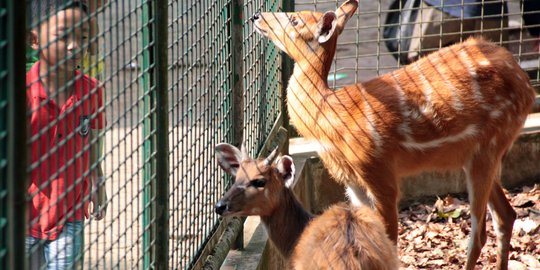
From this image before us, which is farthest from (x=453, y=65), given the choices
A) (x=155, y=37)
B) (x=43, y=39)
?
(x=43, y=39)

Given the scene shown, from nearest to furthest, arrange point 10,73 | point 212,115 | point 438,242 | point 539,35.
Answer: point 10,73
point 212,115
point 438,242
point 539,35

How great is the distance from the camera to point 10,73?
242 centimetres

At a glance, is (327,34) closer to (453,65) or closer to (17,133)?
(453,65)

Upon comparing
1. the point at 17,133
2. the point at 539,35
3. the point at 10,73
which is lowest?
the point at 539,35

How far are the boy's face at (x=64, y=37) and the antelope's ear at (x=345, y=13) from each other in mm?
2871

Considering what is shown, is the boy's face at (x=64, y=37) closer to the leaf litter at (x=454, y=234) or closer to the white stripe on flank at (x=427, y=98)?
the white stripe on flank at (x=427, y=98)

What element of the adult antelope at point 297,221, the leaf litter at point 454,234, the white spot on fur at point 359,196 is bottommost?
the leaf litter at point 454,234

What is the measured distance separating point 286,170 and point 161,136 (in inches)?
61.8

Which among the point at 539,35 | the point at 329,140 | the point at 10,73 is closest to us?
the point at 10,73

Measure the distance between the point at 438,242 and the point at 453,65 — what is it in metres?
1.51

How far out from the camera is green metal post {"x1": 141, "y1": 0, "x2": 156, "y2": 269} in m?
3.78

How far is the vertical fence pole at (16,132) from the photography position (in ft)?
7.98

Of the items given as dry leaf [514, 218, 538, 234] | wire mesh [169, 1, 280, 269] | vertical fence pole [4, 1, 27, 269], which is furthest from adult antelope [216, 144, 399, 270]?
dry leaf [514, 218, 538, 234]

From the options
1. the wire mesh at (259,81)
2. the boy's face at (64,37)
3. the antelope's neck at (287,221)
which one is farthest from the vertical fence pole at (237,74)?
the boy's face at (64,37)
